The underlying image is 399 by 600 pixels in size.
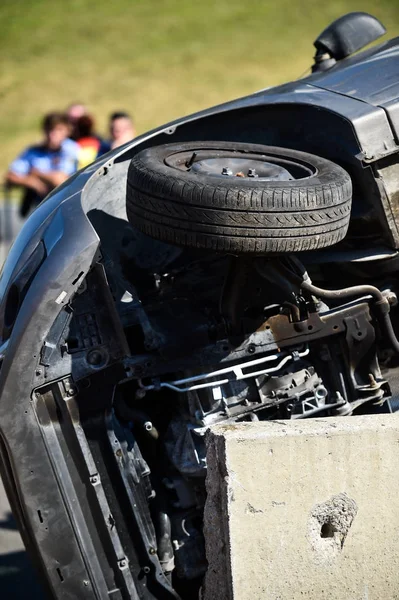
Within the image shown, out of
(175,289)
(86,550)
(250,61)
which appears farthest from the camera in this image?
(250,61)

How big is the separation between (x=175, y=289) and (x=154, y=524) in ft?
3.45

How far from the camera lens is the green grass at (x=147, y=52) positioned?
904 inches

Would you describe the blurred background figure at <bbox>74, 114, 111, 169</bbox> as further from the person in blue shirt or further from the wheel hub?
the wheel hub

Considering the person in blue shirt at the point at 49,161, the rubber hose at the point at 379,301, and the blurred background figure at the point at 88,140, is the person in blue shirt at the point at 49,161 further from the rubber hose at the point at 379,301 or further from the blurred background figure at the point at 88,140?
the rubber hose at the point at 379,301

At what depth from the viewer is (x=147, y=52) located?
26.7 meters

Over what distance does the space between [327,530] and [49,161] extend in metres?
6.54

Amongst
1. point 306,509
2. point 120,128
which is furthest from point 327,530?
point 120,128

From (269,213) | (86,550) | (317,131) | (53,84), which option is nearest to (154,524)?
(86,550)

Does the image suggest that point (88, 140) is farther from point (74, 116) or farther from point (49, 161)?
point (74, 116)

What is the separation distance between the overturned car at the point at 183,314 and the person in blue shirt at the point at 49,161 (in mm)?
4846

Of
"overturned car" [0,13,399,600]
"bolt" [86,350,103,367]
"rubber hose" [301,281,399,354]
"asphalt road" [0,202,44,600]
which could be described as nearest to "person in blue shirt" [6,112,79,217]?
"asphalt road" [0,202,44,600]

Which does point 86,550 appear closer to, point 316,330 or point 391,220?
point 316,330

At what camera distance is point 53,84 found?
2422cm

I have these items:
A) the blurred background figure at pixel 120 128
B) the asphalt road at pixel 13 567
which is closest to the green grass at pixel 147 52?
the blurred background figure at pixel 120 128
